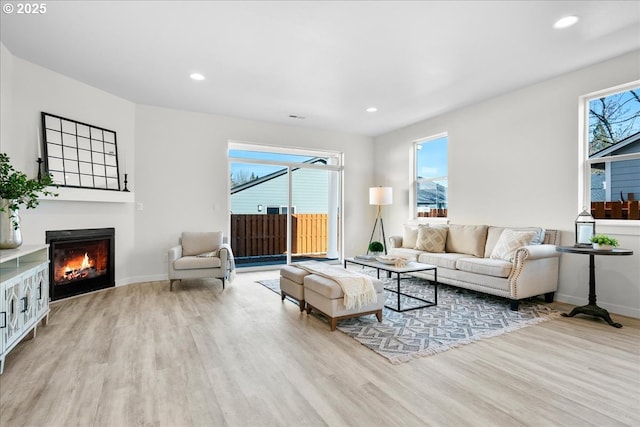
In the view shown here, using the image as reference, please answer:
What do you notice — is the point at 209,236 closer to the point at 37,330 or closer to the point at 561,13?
the point at 37,330

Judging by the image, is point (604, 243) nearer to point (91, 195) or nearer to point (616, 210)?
point (616, 210)

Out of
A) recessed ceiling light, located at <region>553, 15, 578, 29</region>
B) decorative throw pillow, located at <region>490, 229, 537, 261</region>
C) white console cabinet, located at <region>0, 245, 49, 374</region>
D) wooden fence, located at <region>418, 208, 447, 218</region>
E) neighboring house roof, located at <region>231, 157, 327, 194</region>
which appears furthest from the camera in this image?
neighboring house roof, located at <region>231, 157, 327, 194</region>

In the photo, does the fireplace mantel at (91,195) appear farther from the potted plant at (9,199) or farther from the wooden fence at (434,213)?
the wooden fence at (434,213)

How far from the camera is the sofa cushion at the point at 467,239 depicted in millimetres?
4543

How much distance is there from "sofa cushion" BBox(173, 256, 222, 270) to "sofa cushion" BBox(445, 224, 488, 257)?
3.42m

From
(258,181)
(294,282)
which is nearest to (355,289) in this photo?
(294,282)

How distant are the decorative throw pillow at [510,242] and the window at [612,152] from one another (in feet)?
2.55

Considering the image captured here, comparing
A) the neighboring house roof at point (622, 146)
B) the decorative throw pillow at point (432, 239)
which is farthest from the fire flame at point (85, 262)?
the neighboring house roof at point (622, 146)

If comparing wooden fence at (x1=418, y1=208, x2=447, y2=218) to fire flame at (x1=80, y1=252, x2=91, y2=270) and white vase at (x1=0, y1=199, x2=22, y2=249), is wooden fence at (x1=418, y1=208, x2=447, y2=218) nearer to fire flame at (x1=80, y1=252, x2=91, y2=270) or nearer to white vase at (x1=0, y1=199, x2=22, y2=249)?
fire flame at (x1=80, y1=252, x2=91, y2=270)

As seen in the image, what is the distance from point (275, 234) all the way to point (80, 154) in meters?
3.22

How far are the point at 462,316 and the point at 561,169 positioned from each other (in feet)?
7.37

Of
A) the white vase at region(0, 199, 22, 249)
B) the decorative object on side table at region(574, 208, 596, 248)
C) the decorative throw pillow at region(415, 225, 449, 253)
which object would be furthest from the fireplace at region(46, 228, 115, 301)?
the decorative object on side table at region(574, 208, 596, 248)

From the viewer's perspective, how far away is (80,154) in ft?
13.6

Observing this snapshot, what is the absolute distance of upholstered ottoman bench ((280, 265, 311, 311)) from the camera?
3525mm
